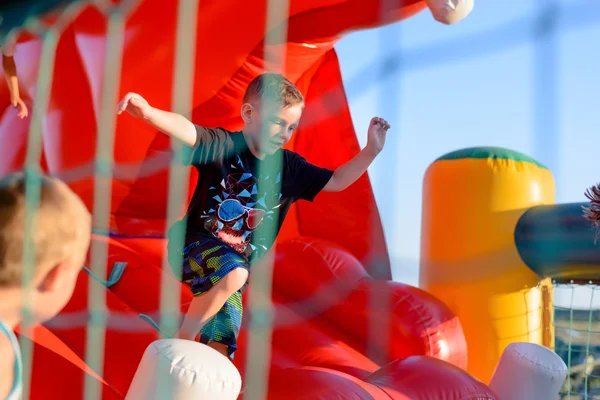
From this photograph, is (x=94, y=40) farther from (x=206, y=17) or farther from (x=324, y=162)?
(x=324, y=162)

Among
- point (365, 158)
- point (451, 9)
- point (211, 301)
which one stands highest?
point (451, 9)

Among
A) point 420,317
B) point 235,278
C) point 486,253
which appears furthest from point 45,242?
point 486,253

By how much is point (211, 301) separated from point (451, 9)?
0.67m

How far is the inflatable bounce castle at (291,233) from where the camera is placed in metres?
1.25

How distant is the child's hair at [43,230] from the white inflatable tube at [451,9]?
3.02 ft

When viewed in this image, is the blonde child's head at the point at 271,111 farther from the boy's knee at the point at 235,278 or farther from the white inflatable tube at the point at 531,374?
the white inflatable tube at the point at 531,374

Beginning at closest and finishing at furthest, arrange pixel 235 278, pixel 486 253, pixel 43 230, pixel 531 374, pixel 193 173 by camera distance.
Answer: pixel 43 230
pixel 235 278
pixel 531 374
pixel 193 173
pixel 486 253

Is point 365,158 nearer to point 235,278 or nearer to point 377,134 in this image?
point 377,134

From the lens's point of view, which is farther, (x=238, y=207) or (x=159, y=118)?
(x=238, y=207)

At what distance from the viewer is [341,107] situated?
6.40 ft

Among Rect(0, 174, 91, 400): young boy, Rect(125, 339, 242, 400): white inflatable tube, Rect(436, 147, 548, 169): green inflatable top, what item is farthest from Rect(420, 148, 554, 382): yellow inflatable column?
Rect(0, 174, 91, 400): young boy

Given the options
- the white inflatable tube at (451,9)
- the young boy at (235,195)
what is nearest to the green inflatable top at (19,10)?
the young boy at (235,195)

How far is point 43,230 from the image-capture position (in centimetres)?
60

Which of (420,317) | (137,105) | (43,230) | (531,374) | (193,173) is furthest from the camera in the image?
(193,173)
